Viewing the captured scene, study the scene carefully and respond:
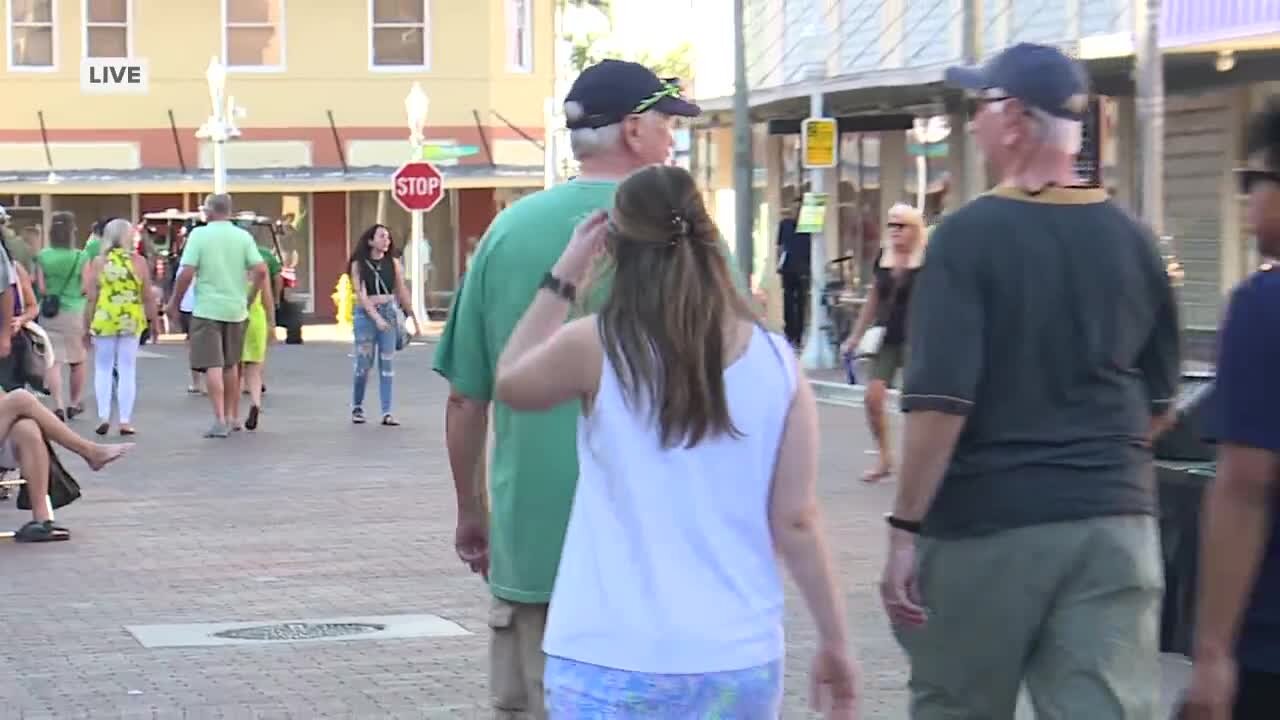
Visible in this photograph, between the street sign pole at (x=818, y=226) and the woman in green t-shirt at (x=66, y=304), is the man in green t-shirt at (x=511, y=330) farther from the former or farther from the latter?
the street sign pole at (x=818, y=226)

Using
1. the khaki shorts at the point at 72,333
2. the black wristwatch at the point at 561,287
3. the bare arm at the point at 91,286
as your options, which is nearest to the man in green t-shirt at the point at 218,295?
the bare arm at the point at 91,286

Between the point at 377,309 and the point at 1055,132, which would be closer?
the point at 1055,132

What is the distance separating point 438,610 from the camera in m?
10.2

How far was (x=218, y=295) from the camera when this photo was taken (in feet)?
61.1

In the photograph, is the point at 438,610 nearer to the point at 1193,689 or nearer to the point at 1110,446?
the point at 1110,446

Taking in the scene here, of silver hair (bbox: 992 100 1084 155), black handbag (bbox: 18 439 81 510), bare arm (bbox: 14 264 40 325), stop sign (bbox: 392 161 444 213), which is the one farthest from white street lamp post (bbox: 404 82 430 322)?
silver hair (bbox: 992 100 1084 155)

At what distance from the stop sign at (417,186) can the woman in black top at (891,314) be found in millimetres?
21422

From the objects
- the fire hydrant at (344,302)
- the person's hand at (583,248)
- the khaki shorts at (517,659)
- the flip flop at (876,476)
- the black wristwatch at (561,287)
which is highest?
the person's hand at (583,248)

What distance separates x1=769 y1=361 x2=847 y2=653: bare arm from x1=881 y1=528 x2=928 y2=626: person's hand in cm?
71

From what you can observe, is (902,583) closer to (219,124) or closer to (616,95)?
(616,95)

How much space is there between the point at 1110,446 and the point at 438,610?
18.5 ft

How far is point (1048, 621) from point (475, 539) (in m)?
1.30

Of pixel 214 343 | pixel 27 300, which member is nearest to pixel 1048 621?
pixel 27 300

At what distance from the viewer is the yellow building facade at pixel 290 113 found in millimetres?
45250
